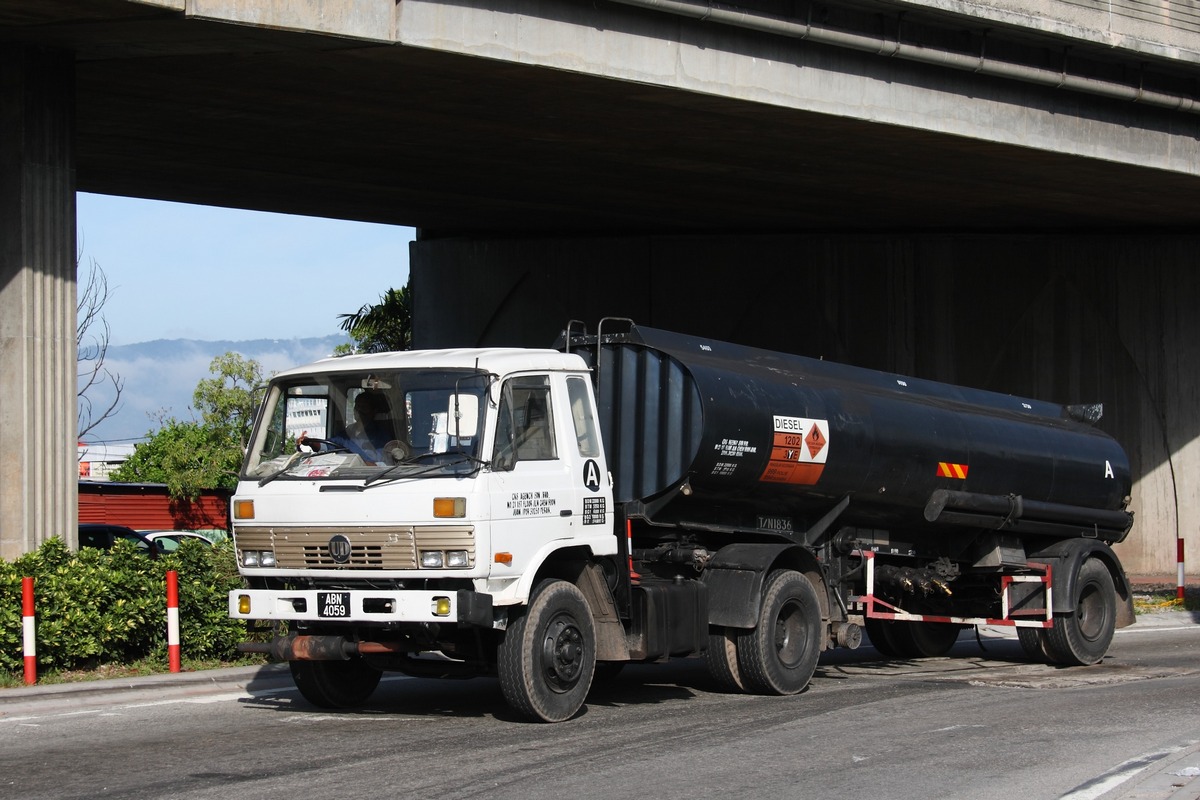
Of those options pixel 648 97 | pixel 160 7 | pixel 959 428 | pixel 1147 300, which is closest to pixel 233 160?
pixel 648 97

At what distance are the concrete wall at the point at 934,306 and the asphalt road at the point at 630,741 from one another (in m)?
19.5

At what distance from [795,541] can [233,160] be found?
16031 mm

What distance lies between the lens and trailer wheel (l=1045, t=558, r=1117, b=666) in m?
15.7

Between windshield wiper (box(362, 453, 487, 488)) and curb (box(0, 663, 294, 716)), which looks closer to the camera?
windshield wiper (box(362, 453, 487, 488))

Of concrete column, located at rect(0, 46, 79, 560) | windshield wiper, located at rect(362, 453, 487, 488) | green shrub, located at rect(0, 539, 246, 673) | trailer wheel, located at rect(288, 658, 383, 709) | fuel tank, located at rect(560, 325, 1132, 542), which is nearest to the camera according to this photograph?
windshield wiper, located at rect(362, 453, 487, 488)

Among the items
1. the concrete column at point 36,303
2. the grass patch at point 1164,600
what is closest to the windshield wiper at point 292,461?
the concrete column at point 36,303

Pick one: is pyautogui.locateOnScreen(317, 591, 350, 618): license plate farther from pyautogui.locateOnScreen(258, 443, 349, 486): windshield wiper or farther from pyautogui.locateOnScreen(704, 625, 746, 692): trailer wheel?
pyautogui.locateOnScreen(704, 625, 746, 692): trailer wheel

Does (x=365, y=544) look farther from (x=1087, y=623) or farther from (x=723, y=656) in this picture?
(x=1087, y=623)

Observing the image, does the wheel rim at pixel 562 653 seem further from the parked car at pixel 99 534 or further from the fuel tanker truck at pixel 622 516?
the parked car at pixel 99 534

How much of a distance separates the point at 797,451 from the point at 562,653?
3.33 meters

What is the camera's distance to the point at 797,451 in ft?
42.3

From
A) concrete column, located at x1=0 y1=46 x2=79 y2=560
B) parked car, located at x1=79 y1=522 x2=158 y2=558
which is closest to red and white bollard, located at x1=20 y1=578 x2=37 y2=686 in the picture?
concrete column, located at x1=0 y1=46 x2=79 y2=560

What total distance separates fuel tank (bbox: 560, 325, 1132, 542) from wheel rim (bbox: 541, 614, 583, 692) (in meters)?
1.49

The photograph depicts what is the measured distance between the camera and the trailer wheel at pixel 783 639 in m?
12.4
